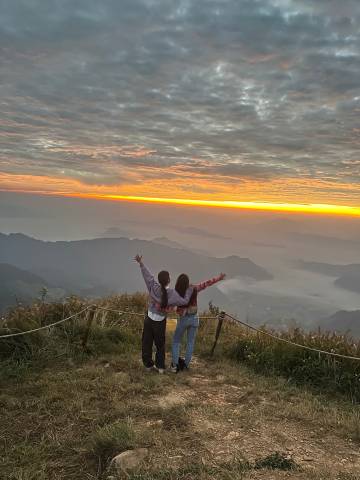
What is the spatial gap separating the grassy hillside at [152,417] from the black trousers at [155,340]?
17.1 inches

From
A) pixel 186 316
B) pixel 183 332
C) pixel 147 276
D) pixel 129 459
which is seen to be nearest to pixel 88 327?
pixel 147 276

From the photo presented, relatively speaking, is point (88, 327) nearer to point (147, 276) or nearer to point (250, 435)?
point (147, 276)

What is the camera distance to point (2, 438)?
5.46 meters

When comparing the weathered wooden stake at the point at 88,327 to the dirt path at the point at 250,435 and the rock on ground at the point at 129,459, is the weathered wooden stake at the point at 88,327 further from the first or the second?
the rock on ground at the point at 129,459

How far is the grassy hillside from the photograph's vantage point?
476 centimetres

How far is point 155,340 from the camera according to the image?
817cm

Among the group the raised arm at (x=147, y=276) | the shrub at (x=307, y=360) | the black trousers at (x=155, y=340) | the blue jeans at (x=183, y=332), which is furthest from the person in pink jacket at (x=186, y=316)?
the shrub at (x=307, y=360)

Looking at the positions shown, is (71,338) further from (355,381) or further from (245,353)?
(355,381)

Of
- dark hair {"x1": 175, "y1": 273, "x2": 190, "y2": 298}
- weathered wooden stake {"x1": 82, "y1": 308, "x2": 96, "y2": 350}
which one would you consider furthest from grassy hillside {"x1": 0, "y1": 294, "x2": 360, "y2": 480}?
dark hair {"x1": 175, "y1": 273, "x2": 190, "y2": 298}

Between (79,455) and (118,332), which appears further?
(118,332)

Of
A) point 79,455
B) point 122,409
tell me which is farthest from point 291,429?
point 79,455

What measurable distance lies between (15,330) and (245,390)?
4.99m

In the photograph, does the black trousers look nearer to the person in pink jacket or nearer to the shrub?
the person in pink jacket

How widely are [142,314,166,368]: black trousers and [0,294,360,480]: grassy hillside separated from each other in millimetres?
435
